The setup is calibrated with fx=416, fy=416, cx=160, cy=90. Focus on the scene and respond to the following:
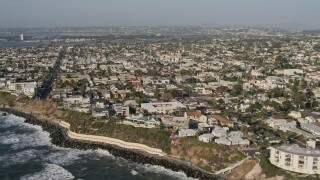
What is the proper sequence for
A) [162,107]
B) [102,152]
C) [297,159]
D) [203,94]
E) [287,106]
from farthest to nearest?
1. [203,94]
2. [287,106]
3. [162,107]
4. [102,152]
5. [297,159]

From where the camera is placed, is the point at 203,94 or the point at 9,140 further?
the point at 203,94

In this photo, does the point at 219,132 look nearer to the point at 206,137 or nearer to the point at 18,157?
the point at 206,137

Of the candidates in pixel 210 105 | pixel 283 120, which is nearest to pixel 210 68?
pixel 210 105

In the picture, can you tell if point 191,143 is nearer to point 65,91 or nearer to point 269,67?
point 65,91

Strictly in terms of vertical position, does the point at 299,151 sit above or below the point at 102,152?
above

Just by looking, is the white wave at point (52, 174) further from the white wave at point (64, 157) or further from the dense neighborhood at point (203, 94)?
the dense neighborhood at point (203, 94)

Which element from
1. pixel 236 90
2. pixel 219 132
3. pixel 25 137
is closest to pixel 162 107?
pixel 219 132
